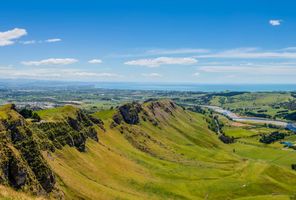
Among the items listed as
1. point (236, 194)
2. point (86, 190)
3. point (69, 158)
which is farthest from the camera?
point (236, 194)

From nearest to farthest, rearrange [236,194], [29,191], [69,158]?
[29,191] < [69,158] < [236,194]

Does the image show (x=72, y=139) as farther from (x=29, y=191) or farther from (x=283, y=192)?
(x=283, y=192)

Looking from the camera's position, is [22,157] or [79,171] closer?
[22,157]

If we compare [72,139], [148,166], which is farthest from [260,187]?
[72,139]

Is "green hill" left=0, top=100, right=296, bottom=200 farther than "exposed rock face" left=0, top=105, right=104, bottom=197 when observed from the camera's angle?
Yes

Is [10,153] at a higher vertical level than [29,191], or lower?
higher

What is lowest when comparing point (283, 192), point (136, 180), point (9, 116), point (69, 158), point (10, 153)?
point (283, 192)

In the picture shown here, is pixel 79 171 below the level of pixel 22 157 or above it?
below

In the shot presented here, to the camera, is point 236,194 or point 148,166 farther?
point 148,166

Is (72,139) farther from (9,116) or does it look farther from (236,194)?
(236,194)

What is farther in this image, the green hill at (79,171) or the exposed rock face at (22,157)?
the green hill at (79,171)
